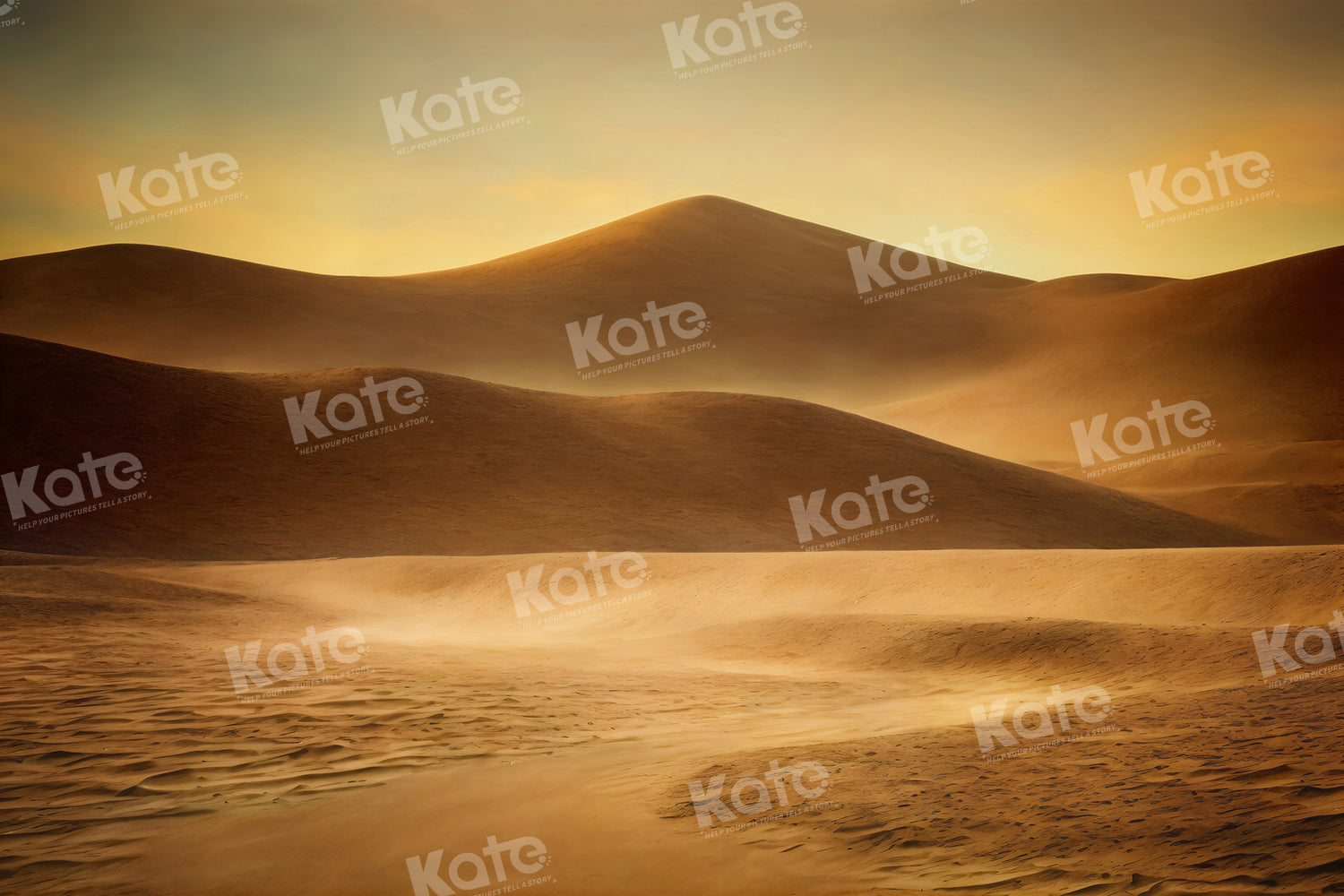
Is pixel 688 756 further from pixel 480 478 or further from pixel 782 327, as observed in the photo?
pixel 782 327

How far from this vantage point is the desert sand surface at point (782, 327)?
179 ft

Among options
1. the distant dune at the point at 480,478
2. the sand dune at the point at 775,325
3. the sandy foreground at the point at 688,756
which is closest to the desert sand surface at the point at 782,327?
the sand dune at the point at 775,325

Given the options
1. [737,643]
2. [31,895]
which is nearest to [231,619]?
[737,643]

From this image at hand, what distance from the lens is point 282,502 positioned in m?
27.6

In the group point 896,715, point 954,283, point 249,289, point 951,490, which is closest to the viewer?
point 896,715

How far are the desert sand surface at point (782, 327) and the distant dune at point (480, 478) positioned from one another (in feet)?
54.9

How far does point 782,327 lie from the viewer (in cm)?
7194

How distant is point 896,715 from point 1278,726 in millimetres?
2722

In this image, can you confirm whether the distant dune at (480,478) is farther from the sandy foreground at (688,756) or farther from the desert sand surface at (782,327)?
the desert sand surface at (782,327)

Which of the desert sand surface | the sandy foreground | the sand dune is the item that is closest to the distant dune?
the sandy foreground

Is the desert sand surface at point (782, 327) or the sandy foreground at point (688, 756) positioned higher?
the desert sand surface at point (782, 327)

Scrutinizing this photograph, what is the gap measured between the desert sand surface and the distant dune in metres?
16.7

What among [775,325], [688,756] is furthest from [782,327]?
[688,756]

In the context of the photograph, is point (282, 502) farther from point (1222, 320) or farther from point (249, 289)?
point (1222, 320)
